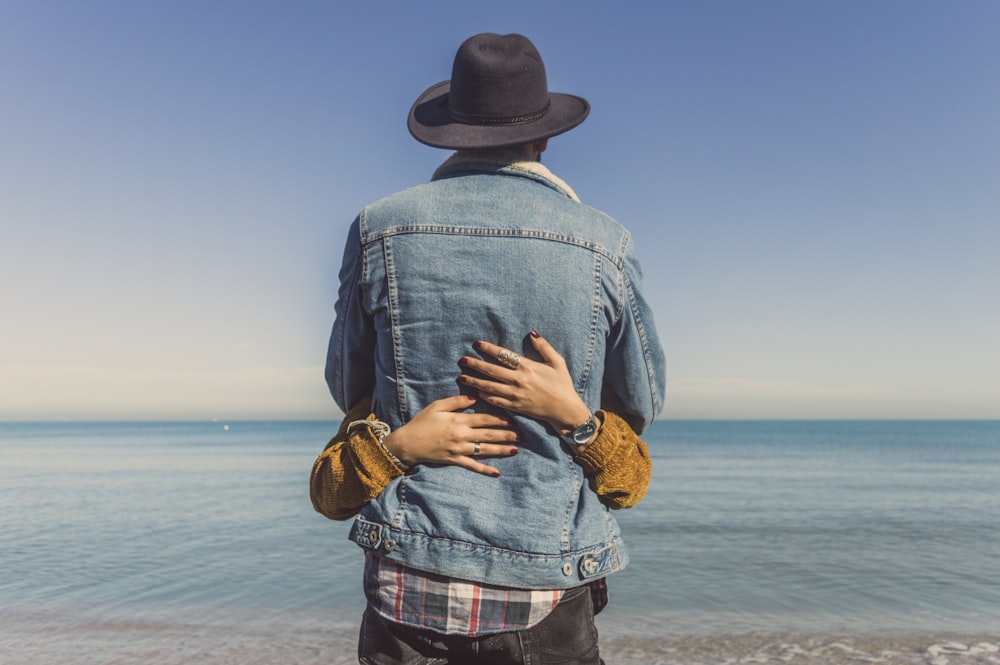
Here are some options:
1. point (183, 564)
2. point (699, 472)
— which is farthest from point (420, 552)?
point (699, 472)

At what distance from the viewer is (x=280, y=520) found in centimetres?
1531

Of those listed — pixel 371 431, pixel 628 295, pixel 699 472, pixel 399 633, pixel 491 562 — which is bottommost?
pixel 699 472

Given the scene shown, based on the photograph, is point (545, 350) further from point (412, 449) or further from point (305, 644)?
point (305, 644)

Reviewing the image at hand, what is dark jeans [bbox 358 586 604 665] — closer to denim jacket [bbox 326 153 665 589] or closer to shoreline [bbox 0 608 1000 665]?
denim jacket [bbox 326 153 665 589]

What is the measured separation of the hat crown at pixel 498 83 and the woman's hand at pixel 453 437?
0.62 m

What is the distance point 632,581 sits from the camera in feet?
32.2

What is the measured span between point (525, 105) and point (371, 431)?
772 mm

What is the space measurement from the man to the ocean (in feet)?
18.9

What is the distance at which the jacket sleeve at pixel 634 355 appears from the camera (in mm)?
1713

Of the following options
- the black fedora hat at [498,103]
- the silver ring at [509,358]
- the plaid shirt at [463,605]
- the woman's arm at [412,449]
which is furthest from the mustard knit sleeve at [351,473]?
the black fedora hat at [498,103]

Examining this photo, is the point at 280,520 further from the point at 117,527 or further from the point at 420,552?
the point at 420,552

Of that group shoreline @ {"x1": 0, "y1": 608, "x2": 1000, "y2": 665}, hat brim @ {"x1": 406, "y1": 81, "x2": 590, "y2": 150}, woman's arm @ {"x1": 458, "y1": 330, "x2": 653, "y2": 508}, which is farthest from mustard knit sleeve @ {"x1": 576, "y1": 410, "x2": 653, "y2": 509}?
shoreline @ {"x1": 0, "y1": 608, "x2": 1000, "y2": 665}

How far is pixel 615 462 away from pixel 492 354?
1.14 ft

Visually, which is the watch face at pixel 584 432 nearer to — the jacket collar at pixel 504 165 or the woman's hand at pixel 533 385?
the woman's hand at pixel 533 385
